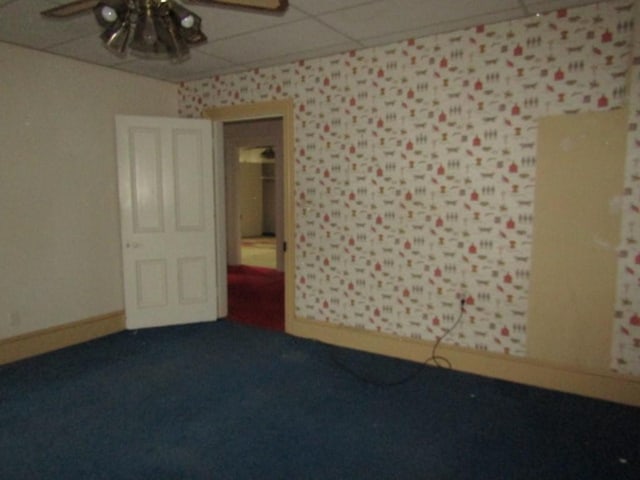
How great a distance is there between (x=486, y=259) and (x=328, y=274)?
54.9 inches

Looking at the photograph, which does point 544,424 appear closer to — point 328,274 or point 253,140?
point 328,274

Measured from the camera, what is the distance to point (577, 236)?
2846 mm

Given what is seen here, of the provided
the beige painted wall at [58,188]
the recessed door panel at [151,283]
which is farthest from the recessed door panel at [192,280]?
the beige painted wall at [58,188]

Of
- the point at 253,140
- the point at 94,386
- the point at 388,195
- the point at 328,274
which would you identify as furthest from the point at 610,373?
the point at 253,140

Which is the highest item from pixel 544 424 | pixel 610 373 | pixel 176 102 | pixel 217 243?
pixel 176 102

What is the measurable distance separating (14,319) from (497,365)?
389 cm

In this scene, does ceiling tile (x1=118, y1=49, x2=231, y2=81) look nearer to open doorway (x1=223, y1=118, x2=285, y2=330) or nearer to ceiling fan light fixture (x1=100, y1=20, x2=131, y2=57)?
open doorway (x1=223, y1=118, x2=285, y2=330)

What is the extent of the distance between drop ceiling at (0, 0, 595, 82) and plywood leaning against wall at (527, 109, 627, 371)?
83 cm

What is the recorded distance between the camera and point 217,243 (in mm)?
4555

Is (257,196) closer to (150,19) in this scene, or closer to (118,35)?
(118,35)

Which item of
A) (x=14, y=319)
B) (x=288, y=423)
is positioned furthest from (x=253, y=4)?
(x=14, y=319)

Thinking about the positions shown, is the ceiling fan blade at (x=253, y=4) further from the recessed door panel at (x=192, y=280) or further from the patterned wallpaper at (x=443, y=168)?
the recessed door panel at (x=192, y=280)

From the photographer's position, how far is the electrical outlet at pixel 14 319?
345cm

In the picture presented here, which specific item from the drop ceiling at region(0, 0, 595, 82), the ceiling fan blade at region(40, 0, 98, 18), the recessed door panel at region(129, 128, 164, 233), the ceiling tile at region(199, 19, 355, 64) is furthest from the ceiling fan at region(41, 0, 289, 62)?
the recessed door panel at region(129, 128, 164, 233)
